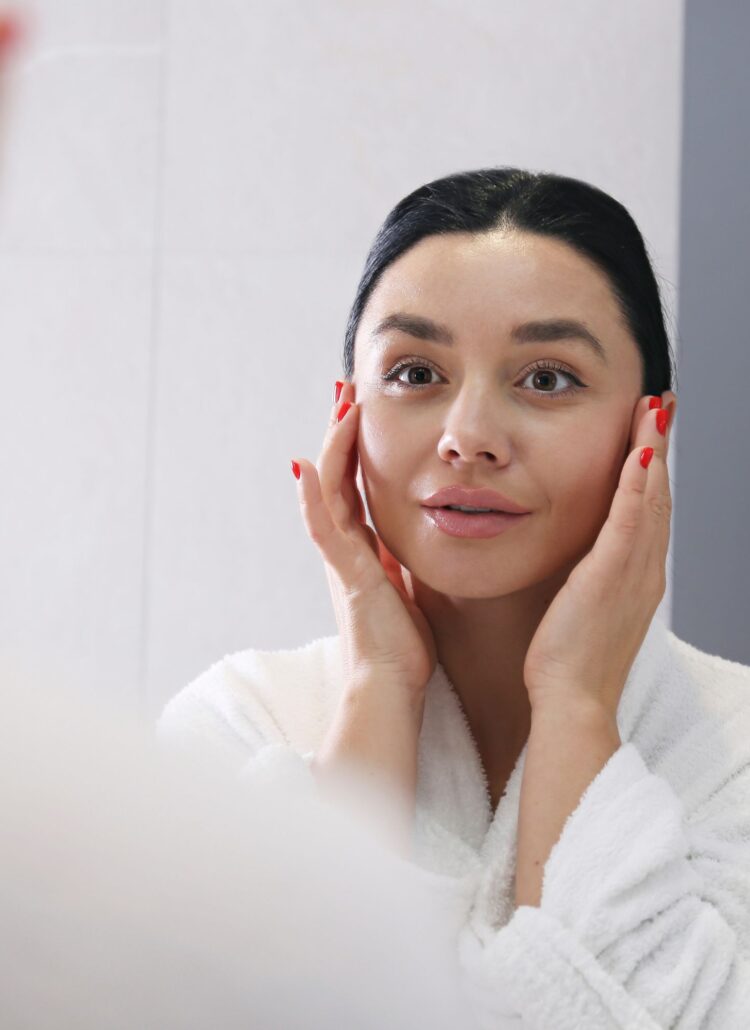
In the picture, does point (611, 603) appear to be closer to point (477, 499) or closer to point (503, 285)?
point (477, 499)

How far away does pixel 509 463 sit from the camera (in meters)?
0.88

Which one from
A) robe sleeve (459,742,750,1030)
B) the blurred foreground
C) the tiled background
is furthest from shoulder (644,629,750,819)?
the blurred foreground

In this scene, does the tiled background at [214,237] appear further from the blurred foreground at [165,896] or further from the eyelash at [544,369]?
the blurred foreground at [165,896]

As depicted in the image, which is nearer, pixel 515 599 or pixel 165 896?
pixel 165 896

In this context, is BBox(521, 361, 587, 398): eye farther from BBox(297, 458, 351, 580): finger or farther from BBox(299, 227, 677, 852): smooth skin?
BBox(297, 458, 351, 580): finger

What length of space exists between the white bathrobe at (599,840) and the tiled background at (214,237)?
427 mm

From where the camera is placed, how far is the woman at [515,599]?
0.80 meters

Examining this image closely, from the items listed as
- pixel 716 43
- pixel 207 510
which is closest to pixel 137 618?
pixel 207 510

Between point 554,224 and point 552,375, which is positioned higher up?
Answer: point 554,224

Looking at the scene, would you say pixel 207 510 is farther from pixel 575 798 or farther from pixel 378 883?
pixel 378 883

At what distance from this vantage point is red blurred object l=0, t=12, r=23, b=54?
0.35 meters

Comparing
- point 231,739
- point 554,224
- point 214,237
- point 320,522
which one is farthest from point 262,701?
point 214,237

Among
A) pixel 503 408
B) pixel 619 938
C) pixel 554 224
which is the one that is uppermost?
pixel 554 224

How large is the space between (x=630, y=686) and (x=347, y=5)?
93cm
